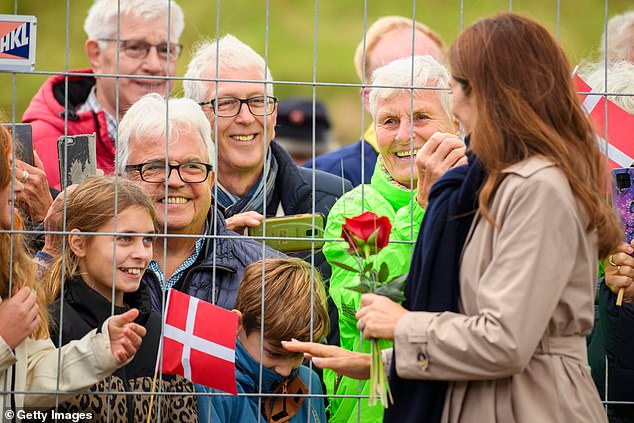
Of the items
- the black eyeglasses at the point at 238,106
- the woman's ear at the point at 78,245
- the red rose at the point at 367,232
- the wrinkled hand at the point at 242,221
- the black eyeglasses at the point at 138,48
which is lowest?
the woman's ear at the point at 78,245

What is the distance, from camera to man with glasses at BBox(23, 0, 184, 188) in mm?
4664

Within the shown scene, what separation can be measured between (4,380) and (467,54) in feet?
5.00

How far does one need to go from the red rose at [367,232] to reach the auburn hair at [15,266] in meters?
0.94

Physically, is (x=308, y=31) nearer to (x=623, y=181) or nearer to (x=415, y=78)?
(x=415, y=78)

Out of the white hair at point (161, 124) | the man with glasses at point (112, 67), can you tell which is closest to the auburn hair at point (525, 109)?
the white hair at point (161, 124)

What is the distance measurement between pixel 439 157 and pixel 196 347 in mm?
851

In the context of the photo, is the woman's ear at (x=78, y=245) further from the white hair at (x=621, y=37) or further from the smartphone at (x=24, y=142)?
the white hair at (x=621, y=37)

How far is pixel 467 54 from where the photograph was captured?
2646mm

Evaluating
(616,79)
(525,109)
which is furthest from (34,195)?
(616,79)

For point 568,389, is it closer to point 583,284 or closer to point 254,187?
point 583,284

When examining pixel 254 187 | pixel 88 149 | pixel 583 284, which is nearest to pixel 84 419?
pixel 88 149

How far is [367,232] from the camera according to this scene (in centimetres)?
278

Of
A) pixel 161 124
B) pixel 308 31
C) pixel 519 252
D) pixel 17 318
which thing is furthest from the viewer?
pixel 308 31

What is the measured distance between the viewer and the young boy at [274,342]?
3.34m
